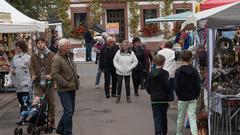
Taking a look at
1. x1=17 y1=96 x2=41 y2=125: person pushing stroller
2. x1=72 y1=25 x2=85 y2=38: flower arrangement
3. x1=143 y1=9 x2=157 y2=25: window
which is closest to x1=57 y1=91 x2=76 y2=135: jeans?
x1=17 y1=96 x2=41 y2=125: person pushing stroller

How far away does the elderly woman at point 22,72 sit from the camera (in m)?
11.9

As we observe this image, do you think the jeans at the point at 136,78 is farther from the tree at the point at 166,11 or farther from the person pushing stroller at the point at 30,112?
the tree at the point at 166,11

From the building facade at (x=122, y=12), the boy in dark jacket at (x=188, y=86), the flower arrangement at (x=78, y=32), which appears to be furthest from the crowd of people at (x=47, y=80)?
the building facade at (x=122, y=12)

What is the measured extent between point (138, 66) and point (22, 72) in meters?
5.65

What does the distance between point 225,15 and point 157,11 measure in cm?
3187

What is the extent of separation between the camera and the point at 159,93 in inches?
396

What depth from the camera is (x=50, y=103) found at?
11266 millimetres

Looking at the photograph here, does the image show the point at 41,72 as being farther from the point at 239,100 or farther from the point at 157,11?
the point at 157,11

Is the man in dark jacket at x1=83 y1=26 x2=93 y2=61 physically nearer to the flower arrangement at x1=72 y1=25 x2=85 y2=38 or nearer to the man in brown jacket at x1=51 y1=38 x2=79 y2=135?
the flower arrangement at x1=72 y1=25 x2=85 y2=38

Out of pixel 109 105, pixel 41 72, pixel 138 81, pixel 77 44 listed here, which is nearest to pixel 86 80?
pixel 138 81

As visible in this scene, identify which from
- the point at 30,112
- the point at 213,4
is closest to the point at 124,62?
the point at 213,4

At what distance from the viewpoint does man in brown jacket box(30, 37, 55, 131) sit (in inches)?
440

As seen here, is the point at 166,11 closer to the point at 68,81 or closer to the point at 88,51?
the point at 88,51

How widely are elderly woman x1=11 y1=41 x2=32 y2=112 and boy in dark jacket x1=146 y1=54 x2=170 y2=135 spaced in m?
2.94
